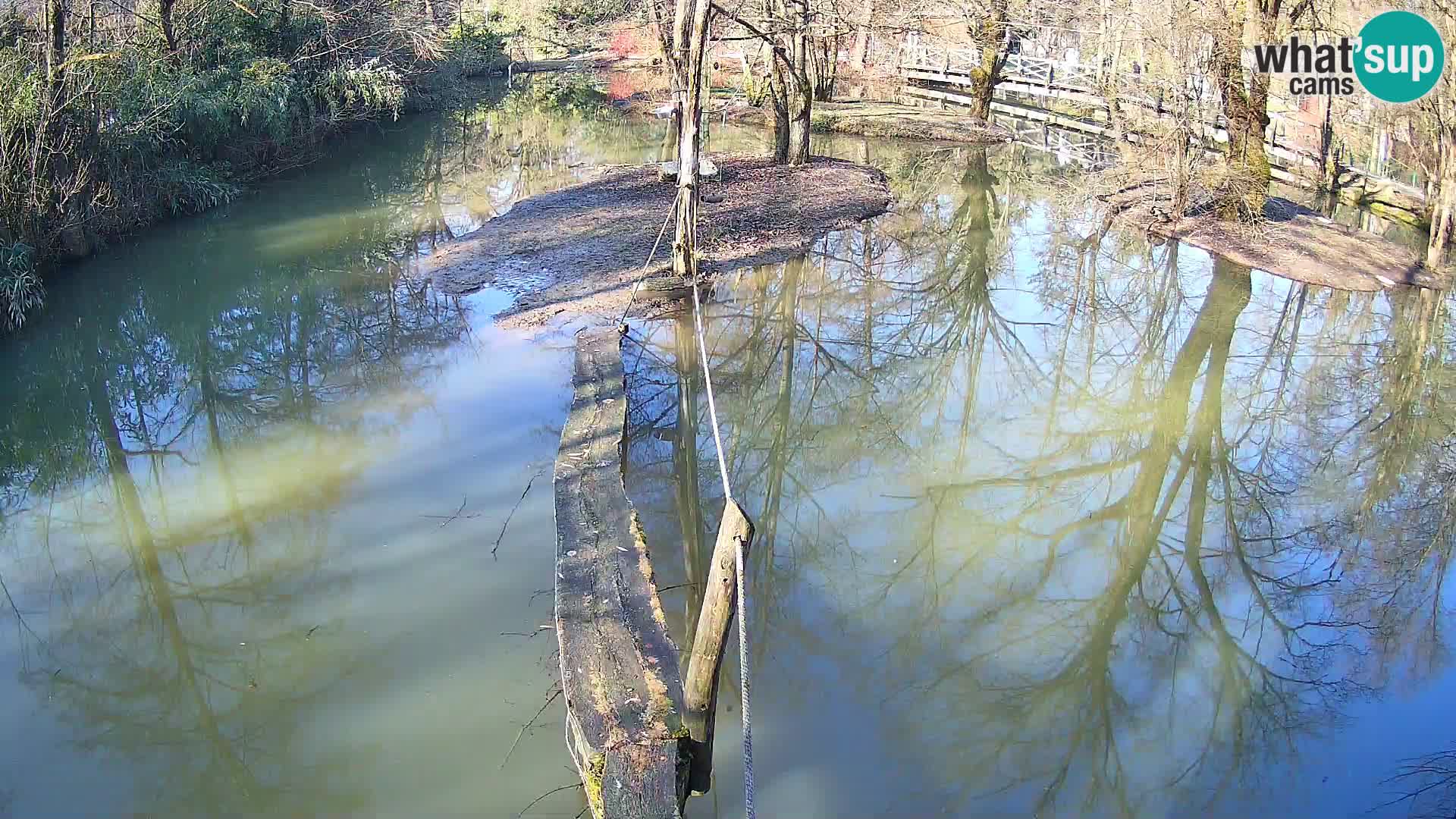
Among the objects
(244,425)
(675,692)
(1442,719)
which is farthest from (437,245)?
(1442,719)

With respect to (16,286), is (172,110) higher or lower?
higher

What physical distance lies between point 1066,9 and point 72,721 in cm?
2145

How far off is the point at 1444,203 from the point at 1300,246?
152 cm

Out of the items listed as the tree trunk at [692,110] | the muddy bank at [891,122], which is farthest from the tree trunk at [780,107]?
the tree trunk at [692,110]

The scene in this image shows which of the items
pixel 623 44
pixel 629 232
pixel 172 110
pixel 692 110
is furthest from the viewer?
pixel 623 44

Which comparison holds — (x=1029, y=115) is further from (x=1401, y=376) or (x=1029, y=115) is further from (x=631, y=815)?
(x=631, y=815)

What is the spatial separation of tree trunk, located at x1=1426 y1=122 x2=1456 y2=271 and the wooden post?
11050 mm

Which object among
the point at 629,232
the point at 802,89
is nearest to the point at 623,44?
the point at 802,89

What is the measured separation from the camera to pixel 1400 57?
1236 centimetres

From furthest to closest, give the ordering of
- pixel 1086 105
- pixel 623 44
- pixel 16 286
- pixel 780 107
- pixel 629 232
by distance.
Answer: pixel 623 44, pixel 1086 105, pixel 780 107, pixel 629 232, pixel 16 286

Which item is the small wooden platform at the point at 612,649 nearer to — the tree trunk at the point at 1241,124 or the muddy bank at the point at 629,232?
the muddy bank at the point at 629,232

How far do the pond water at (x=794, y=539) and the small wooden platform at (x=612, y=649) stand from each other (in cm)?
39

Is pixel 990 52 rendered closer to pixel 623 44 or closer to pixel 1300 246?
pixel 1300 246

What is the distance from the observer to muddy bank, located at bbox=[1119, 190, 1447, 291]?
1181 centimetres
